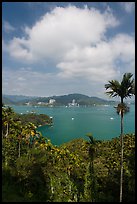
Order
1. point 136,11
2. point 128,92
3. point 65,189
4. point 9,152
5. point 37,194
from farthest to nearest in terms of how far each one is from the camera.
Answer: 1. point 9,152
2. point 37,194
3. point 65,189
4. point 128,92
5. point 136,11

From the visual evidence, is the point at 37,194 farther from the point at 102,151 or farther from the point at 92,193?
the point at 102,151

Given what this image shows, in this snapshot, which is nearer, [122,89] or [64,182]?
[122,89]

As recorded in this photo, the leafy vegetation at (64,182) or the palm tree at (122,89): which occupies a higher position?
the palm tree at (122,89)

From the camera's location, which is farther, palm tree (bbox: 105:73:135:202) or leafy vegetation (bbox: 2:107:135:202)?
leafy vegetation (bbox: 2:107:135:202)

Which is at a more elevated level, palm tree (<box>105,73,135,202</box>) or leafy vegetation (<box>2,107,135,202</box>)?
palm tree (<box>105,73,135,202</box>)

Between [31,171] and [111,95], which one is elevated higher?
[111,95]

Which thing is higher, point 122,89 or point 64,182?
point 122,89

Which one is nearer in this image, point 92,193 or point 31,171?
point 92,193

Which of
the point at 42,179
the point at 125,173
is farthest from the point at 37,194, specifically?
the point at 125,173

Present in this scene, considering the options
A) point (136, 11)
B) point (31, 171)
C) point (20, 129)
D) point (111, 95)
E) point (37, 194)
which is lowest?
point (37, 194)

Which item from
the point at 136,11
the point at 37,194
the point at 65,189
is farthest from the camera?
the point at 37,194

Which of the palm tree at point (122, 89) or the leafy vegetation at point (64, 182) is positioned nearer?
the palm tree at point (122, 89)
